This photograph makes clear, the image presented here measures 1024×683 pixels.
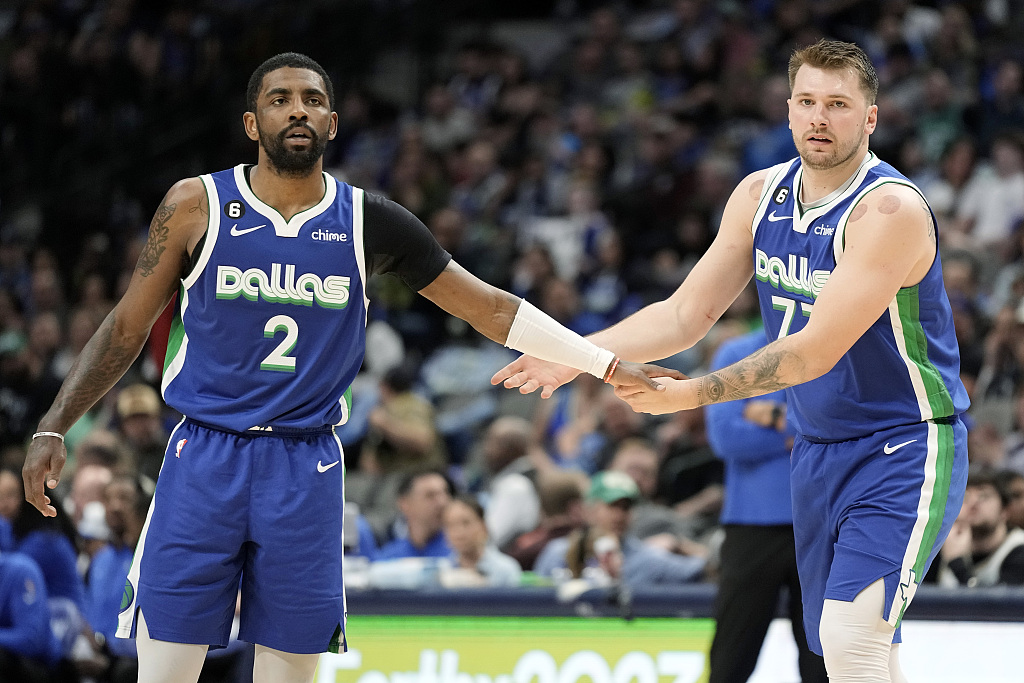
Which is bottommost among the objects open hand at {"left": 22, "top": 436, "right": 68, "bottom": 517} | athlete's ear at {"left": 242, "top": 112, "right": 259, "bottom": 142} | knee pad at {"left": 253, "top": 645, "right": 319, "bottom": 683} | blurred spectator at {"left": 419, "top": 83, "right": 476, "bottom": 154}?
knee pad at {"left": 253, "top": 645, "right": 319, "bottom": 683}

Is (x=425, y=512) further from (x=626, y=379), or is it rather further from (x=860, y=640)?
(x=860, y=640)

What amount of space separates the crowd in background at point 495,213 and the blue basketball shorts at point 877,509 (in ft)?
6.75

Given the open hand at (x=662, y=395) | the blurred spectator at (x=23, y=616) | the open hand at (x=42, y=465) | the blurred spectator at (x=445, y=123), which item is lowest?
the blurred spectator at (x=23, y=616)

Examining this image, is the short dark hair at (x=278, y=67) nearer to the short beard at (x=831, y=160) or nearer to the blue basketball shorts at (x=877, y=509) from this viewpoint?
the short beard at (x=831, y=160)

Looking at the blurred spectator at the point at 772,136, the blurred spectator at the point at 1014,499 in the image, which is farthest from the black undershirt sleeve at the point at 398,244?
the blurred spectator at the point at 772,136

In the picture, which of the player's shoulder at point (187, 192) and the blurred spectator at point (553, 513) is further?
the blurred spectator at point (553, 513)

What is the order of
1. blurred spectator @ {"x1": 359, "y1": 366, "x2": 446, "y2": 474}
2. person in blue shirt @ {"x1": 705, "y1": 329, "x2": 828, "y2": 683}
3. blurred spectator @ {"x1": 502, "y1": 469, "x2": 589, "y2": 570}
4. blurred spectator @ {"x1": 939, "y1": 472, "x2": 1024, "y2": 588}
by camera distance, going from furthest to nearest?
blurred spectator @ {"x1": 359, "y1": 366, "x2": 446, "y2": 474}
blurred spectator @ {"x1": 502, "y1": 469, "x2": 589, "y2": 570}
blurred spectator @ {"x1": 939, "y1": 472, "x2": 1024, "y2": 588}
person in blue shirt @ {"x1": 705, "y1": 329, "x2": 828, "y2": 683}

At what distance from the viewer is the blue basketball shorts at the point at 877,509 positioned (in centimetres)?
407

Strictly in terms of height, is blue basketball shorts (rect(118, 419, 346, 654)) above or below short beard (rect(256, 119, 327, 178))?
below

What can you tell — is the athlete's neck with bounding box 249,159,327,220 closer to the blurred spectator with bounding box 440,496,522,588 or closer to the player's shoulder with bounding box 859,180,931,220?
the player's shoulder with bounding box 859,180,931,220

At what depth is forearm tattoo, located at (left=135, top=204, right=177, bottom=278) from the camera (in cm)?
412

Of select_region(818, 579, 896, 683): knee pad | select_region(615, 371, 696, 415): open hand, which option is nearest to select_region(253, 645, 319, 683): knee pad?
select_region(615, 371, 696, 415): open hand

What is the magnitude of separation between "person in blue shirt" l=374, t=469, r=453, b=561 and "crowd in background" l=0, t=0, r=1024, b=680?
0.02 m

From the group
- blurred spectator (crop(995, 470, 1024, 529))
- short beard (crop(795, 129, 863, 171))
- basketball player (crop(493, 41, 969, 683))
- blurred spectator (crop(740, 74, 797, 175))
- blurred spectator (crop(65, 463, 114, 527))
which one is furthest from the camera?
blurred spectator (crop(740, 74, 797, 175))
